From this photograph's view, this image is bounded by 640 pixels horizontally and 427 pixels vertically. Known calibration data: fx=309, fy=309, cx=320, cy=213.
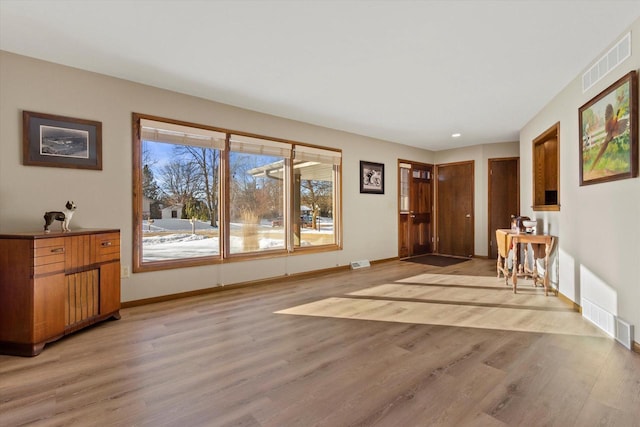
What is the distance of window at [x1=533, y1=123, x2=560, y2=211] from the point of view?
4.39 meters

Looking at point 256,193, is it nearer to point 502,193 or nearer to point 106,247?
point 106,247

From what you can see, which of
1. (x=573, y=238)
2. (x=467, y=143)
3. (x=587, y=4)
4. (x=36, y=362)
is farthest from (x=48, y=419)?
(x=467, y=143)

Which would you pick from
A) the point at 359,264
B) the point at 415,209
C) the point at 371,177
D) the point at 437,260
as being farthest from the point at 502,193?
the point at 359,264

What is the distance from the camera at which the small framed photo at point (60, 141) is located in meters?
2.85

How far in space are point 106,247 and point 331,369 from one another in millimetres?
2390

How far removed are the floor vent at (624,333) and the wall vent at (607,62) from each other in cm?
208

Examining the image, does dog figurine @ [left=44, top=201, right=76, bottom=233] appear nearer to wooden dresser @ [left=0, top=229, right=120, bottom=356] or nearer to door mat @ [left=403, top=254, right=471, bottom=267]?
→ wooden dresser @ [left=0, top=229, right=120, bottom=356]

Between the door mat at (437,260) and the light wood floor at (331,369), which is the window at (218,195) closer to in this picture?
the light wood floor at (331,369)

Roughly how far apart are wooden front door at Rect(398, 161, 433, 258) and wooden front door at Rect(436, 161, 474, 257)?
221mm

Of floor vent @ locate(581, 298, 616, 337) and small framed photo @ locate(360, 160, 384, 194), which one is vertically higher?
small framed photo @ locate(360, 160, 384, 194)

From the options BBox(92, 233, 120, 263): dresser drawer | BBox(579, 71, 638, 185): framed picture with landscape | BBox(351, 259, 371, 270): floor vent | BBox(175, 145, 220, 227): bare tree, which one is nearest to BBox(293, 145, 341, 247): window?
BBox(351, 259, 371, 270): floor vent

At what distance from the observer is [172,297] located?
3668 millimetres

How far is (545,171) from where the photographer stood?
4.58m

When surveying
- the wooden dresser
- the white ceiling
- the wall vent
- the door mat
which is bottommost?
the door mat
